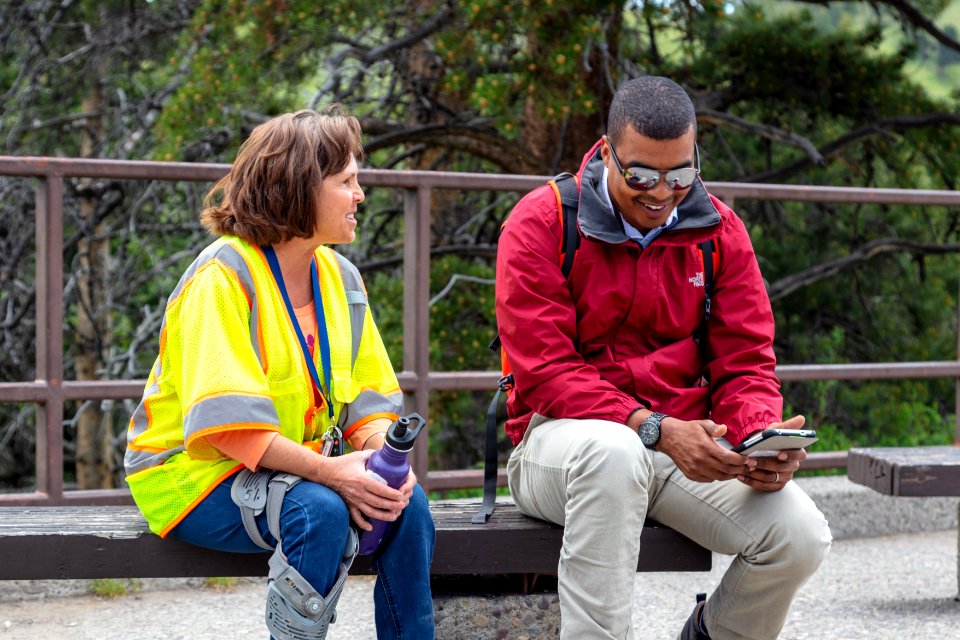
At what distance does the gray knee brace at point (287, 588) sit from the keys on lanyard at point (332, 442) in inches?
7.8

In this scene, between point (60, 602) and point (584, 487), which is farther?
point (60, 602)

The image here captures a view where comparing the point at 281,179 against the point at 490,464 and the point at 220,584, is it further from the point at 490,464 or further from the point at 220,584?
the point at 220,584

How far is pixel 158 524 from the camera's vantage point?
9.14 ft

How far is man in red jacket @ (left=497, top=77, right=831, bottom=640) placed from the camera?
287cm

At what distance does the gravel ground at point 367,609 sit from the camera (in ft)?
12.7

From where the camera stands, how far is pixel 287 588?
2.53 metres

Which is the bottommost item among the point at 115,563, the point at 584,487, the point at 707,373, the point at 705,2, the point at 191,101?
the point at 115,563

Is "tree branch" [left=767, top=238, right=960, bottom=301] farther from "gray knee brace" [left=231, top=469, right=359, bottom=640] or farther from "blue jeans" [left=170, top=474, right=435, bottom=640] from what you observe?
"gray knee brace" [left=231, top=469, right=359, bottom=640]

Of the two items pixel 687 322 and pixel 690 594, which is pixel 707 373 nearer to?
pixel 687 322

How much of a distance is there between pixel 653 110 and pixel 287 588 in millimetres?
1450

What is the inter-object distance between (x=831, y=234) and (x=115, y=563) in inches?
308

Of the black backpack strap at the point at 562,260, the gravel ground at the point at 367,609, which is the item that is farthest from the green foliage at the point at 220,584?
the black backpack strap at the point at 562,260

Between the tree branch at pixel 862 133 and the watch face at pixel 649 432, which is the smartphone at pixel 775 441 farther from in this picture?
Result: the tree branch at pixel 862 133

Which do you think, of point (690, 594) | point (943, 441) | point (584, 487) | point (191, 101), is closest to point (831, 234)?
point (943, 441)
